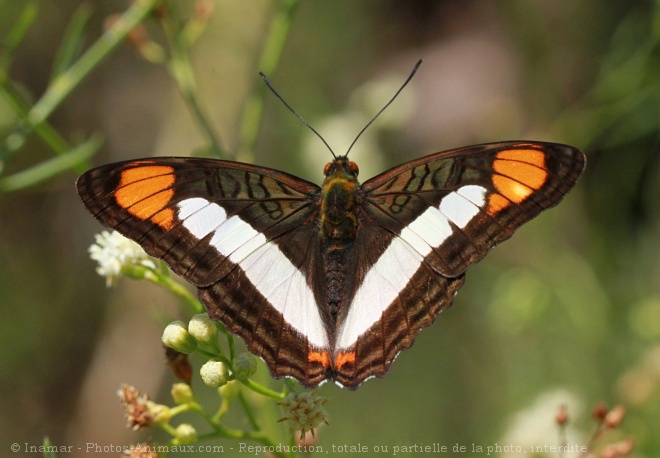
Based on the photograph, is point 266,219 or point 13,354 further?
point 13,354

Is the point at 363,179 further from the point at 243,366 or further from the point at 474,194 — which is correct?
the point at 243,366

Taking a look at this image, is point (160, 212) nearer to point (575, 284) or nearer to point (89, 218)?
point (575, 284)

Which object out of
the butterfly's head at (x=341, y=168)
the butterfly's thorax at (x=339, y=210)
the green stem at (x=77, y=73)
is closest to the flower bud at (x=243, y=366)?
the butterfly's thorax at (x=339, y=210)

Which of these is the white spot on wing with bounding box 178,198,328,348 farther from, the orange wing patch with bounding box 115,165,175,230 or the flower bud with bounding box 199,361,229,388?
the flower bud with bounding box 199,361,229,388

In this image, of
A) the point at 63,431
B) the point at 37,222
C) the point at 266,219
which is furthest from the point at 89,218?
the point at 266,219

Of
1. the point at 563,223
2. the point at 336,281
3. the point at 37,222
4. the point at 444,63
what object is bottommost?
the point at 336,281
